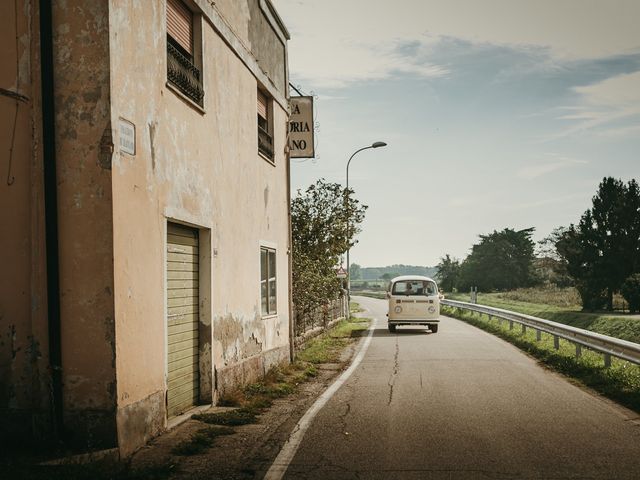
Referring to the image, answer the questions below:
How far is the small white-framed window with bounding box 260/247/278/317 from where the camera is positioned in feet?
40.6

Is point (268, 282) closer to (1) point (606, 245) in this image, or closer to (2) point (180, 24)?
(2) point (180, 24)

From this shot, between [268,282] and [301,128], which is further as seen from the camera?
[301,128]

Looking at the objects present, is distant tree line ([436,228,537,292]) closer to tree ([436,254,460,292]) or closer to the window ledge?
tree ([436,254,460,292])

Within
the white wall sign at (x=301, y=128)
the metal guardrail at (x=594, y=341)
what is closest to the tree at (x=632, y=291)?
the metal guardrail at (x=594, y=341)

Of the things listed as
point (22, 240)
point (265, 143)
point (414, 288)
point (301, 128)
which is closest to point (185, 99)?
point (22, 240)

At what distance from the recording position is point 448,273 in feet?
332

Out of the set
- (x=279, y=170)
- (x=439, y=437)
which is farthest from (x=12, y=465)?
(x=279, y=170)

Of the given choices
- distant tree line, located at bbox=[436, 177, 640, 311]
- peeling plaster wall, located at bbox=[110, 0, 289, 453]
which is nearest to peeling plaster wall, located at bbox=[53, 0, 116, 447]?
peeling plaster wall, located at bbox=[110, 0, 289, 453]

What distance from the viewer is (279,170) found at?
13.8 m

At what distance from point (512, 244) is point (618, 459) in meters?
94.1

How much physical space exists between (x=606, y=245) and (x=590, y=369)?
4454 centimetres

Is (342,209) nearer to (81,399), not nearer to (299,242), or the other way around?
(299,242)

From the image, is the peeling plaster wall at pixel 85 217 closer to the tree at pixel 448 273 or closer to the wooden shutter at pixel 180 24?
the wooden shutter at pixel 180 24

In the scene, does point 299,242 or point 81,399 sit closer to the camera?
point 81,399
